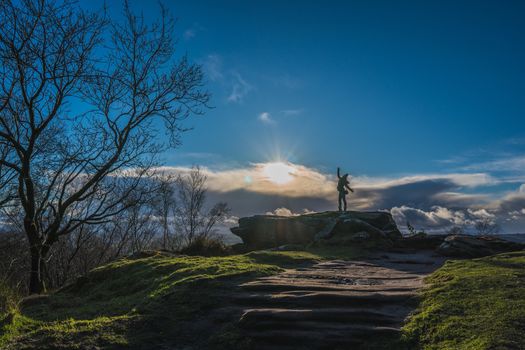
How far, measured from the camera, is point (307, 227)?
26078 millimetres

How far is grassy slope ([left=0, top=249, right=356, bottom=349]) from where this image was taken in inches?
241

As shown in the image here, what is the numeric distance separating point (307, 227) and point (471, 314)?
20.2 m

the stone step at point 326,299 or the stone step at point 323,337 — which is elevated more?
the stone step at point 326,299

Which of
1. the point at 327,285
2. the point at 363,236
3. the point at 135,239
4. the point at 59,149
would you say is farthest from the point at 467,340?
the point at 135,239

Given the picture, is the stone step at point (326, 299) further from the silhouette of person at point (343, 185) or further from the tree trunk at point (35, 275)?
the silhouette of person at point (343, 185)

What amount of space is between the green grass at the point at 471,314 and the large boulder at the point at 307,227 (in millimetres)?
15621

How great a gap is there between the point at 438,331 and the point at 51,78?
38.0 ft

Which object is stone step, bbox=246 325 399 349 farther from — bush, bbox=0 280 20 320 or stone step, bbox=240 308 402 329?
bush, bbox=0 280 20 320

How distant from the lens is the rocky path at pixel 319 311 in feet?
19.2

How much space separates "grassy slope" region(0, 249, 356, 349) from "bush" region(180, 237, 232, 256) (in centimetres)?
766

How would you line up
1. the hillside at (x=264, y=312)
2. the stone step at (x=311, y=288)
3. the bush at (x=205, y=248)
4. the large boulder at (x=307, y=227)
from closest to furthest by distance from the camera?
the hillside at (x=264, y=312)
the stone step at (x=311, y=288)
the bush at (x=205, y=248)
the large boulder at (x=307, y=227)

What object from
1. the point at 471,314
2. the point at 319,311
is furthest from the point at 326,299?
the point at 471,314

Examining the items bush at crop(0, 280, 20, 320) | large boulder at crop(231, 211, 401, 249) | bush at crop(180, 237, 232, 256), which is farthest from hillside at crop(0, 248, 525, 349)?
large boulder at crop(231, 211, 401, 249)

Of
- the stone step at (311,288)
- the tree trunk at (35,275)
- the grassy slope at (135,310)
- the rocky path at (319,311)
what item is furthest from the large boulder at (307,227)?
the tree trunk at (35,275)
